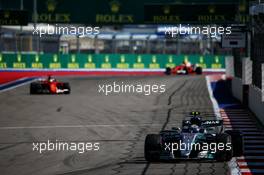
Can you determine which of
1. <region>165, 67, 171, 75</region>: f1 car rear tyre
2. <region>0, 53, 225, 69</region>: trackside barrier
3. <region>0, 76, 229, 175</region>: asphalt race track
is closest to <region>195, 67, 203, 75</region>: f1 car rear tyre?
<region>165, 67, 171, 75</region>: f1 car rear tyre

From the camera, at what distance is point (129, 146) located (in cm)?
2025

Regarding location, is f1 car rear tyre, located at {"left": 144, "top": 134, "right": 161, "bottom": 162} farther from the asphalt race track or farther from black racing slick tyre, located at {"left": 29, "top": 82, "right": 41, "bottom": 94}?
black racing slick tyre, located at {"left": 29, "top": 82, "right": 41, "bottom": 94}

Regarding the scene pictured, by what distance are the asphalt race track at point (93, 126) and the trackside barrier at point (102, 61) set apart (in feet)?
→ 50.8

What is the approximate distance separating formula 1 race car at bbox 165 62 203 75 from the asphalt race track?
12.3m

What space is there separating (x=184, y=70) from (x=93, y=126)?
3647 centimetres

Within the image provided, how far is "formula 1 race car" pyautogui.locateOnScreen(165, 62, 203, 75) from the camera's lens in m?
61.2

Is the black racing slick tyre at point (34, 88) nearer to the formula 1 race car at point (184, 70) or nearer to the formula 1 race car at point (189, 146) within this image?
the formula 1 race car at point (184, 70)

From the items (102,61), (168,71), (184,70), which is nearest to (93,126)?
(168,71)

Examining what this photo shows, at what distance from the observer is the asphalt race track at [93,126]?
1645 cm

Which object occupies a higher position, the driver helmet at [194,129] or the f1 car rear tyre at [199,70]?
the f1 car rear tyre at [199,70]

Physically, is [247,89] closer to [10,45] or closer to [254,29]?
[254,29]

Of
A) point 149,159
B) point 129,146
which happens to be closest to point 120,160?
point 149,159

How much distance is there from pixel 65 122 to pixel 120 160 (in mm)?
9484

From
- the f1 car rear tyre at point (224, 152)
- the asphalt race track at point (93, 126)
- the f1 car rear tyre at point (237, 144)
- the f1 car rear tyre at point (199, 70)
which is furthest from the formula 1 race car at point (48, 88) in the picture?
the f1 car rear tyre at point (199, 70)
